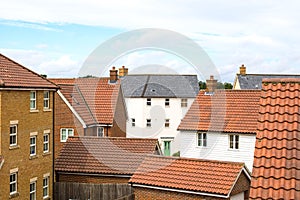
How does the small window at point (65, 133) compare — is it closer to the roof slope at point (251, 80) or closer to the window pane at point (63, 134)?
the window pane at point (63, 134)

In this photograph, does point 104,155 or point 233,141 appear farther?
point 233,141

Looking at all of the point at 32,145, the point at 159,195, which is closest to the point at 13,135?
the point at 32,145

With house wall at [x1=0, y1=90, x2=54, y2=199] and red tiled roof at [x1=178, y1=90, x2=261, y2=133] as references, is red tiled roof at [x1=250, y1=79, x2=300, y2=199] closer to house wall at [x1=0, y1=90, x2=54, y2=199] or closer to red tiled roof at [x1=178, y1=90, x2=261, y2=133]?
house wall at [x1=0, y1=90, x2=54, y2=199]

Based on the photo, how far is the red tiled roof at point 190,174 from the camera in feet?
63.9

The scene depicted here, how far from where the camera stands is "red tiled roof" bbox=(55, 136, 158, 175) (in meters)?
25.8

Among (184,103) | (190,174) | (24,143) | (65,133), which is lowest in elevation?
(190,174)

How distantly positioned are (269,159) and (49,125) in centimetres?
1996

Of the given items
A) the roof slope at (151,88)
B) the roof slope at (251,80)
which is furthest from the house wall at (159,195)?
the roof slope at (251,80)

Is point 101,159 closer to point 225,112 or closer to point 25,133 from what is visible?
point 25,133

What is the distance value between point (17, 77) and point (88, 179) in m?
7.40

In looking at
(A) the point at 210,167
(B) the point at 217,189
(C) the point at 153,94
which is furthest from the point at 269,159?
(C) the point at 153,94

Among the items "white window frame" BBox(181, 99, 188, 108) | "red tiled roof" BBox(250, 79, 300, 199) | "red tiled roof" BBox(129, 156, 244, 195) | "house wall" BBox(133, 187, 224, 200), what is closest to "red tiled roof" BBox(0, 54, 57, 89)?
"red tiled roof" BBox(129, 156, 244, 195)

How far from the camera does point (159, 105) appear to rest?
171 feet

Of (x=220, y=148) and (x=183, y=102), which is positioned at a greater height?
(x=183, y=102)
